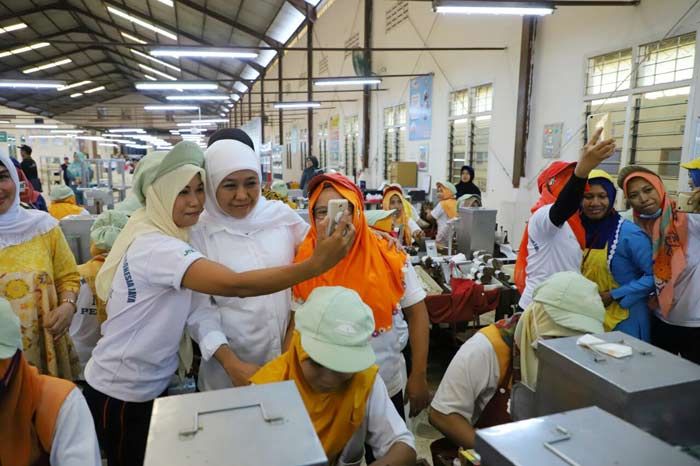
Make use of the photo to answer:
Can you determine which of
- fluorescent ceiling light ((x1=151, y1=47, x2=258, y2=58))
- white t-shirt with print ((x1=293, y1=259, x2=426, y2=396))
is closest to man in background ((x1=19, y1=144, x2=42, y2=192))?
fluorescent ceiling light ((x1=151, y1=47, x2=258, y2=58))

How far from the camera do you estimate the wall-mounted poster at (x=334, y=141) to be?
13.5 meters

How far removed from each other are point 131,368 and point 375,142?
9.99 m

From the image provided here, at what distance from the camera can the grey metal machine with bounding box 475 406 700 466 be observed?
591 mm

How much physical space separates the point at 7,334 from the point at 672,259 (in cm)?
262

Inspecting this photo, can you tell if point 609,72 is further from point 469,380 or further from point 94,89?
point 94,89

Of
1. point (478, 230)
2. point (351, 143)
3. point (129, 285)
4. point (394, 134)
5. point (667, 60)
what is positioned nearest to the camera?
point (129, 285)

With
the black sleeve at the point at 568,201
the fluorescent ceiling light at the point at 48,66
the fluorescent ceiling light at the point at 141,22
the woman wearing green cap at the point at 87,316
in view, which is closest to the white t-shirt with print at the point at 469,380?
the black sleeve at the point at 568,201

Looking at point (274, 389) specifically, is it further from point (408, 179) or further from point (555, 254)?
point (408, 179)

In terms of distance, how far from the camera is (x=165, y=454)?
616 mm

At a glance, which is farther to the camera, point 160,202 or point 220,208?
point 220,208

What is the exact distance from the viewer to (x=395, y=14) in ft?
29.7

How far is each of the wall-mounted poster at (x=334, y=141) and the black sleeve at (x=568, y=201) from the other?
11742mm

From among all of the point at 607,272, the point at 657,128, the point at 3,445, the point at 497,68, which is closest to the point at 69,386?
the point at 3,445

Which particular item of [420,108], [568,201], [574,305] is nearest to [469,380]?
[574,305]
